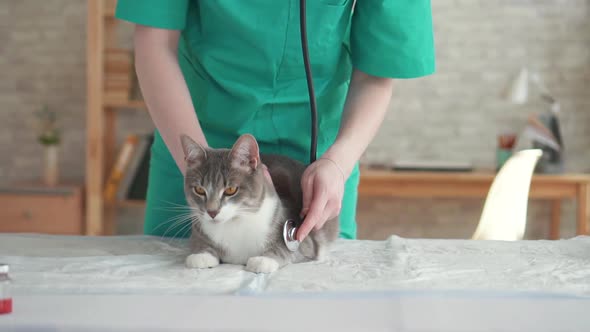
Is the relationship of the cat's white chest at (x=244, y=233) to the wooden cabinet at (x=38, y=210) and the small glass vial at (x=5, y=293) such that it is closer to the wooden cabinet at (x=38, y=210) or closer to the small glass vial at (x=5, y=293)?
the small glass vial at (x=5, y=293)

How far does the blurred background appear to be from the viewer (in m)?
3.29

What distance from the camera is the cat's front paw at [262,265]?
0.99 metres

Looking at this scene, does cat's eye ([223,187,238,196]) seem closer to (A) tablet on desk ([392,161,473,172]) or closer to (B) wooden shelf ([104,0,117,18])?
(A) tablet on desk ([392,161,473,172])

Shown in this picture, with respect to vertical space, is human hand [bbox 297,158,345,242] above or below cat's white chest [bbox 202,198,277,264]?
above

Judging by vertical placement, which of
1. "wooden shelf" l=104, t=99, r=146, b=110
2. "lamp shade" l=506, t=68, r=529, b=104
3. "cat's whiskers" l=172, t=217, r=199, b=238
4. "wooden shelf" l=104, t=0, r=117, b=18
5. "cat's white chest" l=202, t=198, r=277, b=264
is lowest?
"cat's whiskers" l=172, t=217, r=199, b=238

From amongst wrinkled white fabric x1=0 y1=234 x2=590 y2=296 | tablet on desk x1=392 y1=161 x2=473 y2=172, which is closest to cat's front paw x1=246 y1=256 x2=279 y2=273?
wrinkled white fabric x1=0 y1=234 x2=590 y2=296

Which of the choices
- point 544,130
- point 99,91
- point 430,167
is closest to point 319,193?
point 430,167

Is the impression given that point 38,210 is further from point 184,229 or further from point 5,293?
point 5,293

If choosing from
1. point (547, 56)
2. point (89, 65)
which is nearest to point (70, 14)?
point (89, 65)

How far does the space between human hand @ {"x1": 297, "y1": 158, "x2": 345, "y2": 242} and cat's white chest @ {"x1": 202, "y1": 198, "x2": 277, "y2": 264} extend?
0.24ft

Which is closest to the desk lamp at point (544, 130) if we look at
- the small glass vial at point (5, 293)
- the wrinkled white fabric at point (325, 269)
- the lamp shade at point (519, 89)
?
the lamp shade at point (519, 89)

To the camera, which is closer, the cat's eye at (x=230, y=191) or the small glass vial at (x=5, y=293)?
the small glass vial at (x=5, y=293)

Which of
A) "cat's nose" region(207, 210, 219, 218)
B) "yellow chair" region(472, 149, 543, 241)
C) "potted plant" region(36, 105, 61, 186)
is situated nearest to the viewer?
"cat's nose" region(207, 210, 219, 218)

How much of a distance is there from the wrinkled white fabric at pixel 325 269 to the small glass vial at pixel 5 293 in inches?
3.4
